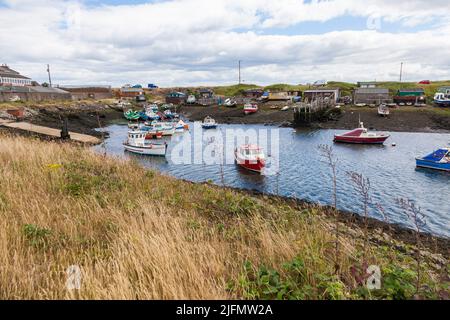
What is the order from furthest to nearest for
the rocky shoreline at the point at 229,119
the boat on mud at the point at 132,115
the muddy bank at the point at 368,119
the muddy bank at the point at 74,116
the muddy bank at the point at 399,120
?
the boat on mud at the point at 132,115 < the muddy bank at the point at 368,119 < the muddy bank at the point at 399,120 < the muddy bank at the point at 74,116 < the rocky shoreline at the point at 229,119

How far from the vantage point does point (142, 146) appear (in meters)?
35.2

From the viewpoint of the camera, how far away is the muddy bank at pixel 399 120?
2105 inches

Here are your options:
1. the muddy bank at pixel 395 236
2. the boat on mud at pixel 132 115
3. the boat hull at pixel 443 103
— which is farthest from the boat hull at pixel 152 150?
the boat hull at pixel 443 103

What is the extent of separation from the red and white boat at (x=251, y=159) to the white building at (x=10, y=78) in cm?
8458

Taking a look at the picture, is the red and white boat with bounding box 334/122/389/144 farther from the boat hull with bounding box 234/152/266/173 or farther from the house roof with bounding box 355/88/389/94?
the house roof with bounding box 355/88/389/94

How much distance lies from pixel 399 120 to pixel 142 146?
→ 1964 inches

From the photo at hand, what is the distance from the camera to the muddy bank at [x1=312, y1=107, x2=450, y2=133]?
53469 mm

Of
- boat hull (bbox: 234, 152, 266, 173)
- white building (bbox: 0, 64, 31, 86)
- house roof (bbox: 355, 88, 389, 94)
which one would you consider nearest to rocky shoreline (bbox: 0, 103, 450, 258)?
boat hull (bbox: 234, 152, 266, 173)

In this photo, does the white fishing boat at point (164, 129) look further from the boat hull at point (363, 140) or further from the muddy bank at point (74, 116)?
the boat hull at point (363, 140)

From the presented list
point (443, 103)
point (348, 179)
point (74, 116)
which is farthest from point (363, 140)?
point (74, 116)

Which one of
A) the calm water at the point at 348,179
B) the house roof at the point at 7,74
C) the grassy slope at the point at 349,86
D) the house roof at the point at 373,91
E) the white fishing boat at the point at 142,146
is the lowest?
the calm water at the point at 348,179
